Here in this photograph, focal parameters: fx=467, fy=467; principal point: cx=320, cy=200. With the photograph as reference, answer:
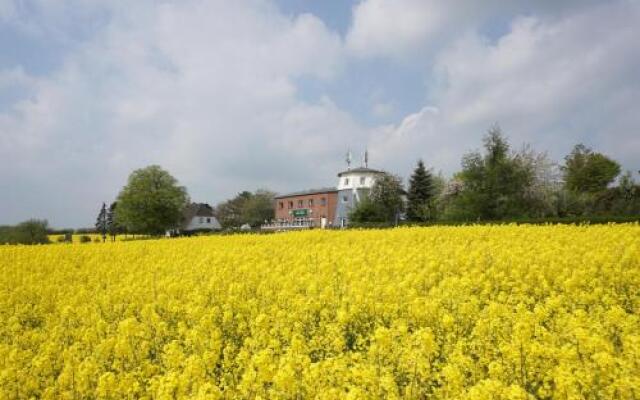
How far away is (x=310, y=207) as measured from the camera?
86125mm

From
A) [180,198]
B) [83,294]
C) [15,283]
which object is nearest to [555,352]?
[83,294]

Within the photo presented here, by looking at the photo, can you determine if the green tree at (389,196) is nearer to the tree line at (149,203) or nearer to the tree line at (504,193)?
the tree line at (504,193)

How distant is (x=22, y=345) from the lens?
313 inches

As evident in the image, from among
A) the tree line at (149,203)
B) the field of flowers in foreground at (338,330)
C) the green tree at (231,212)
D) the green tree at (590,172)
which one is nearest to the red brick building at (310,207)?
the green tree at (231,212)

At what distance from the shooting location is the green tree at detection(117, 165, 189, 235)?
207 feet

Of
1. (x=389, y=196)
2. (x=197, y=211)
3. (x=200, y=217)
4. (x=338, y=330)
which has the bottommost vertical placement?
(x=338, y=330)

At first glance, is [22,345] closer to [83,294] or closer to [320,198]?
[83,294]

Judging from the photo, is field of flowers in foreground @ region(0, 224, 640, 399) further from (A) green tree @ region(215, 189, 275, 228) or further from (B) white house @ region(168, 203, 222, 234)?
(B) white house @ region(168, 203, 222, 234)

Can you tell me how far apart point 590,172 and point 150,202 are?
71.9 meters

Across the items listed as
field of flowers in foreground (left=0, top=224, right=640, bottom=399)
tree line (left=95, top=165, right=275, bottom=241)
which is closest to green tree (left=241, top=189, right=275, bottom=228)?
tree line (left=95, top=165, right=275, bottom=241)

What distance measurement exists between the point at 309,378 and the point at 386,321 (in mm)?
3796

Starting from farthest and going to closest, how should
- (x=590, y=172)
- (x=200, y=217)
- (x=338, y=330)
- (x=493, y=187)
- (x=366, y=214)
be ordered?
(x=200, y=217), (x=590, y=172), (x=366, y=214), (x=493, y=187), (x=338, y=330)

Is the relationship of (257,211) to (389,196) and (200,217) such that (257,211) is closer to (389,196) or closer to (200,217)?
(200,217)

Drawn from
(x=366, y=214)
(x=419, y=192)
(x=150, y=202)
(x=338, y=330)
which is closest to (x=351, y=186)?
(x=419, y=192)
